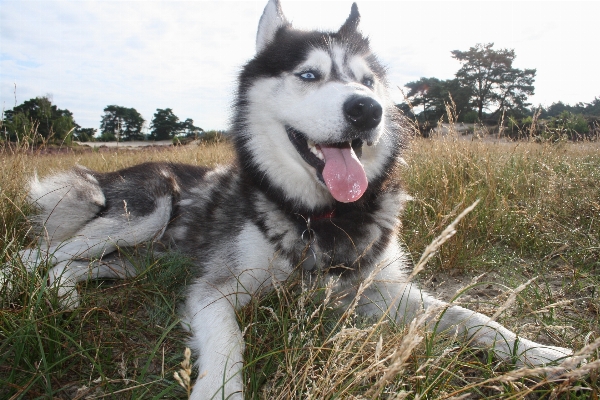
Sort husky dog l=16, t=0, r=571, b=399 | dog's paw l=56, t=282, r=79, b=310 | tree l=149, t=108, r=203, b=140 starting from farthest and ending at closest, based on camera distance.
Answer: tree l=149, t=108, r=203, b=140
husky dog l=16, t=0, r=571, b=399
dog's paw l=56, t=282, r=79, b=310

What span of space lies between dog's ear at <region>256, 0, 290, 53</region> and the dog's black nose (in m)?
1.21

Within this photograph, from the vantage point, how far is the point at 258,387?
153cm

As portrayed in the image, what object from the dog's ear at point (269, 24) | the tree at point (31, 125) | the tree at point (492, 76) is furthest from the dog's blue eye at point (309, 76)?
the tree at point (492, 76)

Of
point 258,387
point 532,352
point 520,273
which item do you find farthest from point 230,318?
point 520,273

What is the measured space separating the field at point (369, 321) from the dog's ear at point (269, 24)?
900mm

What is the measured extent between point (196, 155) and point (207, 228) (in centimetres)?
475

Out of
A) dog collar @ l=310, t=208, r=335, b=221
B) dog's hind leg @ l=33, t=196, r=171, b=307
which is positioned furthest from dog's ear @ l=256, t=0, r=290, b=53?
dog's hind leg @ l=33, t=196, r=171, b=307

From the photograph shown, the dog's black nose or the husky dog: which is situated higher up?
the dog's black nose

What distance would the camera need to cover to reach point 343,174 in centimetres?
222

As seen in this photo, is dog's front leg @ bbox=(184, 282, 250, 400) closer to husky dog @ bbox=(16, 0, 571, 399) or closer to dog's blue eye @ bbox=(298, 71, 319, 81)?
husky dog @ bbox=(16, 0, 571, 399)

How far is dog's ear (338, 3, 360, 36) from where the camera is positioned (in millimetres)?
2961

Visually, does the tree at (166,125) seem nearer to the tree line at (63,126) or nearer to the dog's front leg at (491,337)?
the tree line at (63,126)

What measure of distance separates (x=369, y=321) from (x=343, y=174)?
88cm

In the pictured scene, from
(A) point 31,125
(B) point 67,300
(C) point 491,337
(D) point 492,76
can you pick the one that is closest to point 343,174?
(C) point 491,337
